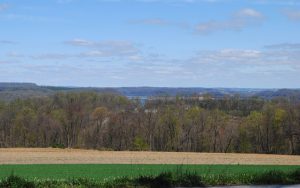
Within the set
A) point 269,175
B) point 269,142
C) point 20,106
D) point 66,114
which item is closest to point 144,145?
point 66,114

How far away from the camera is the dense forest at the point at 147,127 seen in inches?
3403

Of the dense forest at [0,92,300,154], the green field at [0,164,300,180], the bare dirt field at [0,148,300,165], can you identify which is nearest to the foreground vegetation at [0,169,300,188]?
the green field at [0,164,300,180]

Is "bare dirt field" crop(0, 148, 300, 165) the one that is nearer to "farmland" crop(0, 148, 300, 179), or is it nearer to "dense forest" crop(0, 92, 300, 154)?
"farmland" crop(0, 148, 300, 179)

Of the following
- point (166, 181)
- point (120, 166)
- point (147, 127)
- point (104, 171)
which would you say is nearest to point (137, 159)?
point (120, 166)

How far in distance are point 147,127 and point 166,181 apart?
81.3m

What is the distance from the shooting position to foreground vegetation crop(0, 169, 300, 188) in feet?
36.3

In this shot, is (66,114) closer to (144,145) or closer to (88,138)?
(88,138)

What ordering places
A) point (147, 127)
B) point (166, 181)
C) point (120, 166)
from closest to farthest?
point (166, 181) → point (120, 166) → point (147, 127)

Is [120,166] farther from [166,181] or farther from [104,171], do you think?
[166,181]

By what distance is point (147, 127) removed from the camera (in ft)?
306

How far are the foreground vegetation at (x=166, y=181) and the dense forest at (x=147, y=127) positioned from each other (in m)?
72.6

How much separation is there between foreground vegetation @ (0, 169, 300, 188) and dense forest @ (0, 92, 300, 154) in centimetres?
7261

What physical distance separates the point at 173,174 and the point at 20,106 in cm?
9396

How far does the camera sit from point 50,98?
349 feet
